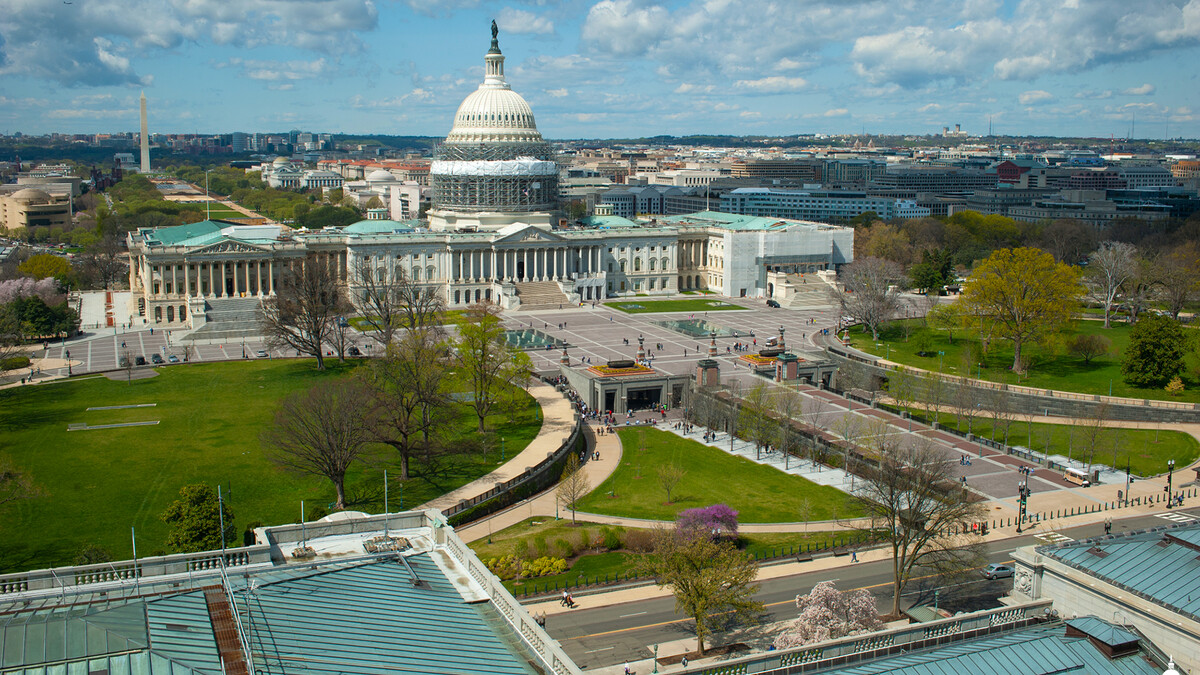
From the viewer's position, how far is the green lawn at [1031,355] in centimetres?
8656

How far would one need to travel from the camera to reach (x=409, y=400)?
214 feet

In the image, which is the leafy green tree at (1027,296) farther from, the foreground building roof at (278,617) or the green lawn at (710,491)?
the foreground building roof at (278,617)

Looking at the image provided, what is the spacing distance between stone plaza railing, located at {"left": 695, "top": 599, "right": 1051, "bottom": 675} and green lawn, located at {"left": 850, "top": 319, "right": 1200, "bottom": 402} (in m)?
61.9

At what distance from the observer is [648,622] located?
44625 millimetres

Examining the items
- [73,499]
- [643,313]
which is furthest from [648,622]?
[643,313]

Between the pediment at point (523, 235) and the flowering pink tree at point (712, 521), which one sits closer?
the flowering pink tree at point (712, 521)

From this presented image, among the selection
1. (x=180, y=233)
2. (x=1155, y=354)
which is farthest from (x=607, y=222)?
(x=1155, y=354)

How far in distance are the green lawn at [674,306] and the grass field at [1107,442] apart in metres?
56.0

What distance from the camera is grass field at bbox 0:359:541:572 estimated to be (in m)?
52.7

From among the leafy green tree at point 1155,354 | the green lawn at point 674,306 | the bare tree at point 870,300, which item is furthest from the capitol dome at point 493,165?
the leafy green tree at point 1155,354

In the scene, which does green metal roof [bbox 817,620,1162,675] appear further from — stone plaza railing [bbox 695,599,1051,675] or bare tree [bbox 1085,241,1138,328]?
bare tree [bbox 1085,241,1138,328]

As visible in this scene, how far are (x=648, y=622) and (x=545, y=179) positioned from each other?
370ft

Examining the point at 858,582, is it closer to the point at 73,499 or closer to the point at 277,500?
the point at 277,500

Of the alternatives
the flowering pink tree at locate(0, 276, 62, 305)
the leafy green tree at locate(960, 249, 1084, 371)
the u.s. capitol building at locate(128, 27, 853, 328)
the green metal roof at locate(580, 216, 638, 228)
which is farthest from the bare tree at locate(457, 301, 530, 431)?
the green metal roof at locate(580, 216, 638, 228)
